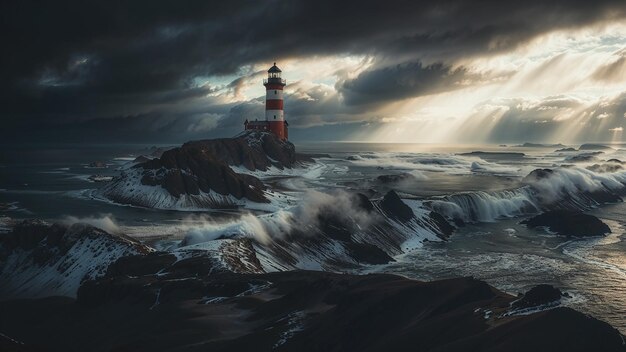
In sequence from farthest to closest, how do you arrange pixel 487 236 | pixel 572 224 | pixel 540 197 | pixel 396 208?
pixel 540 197 → pixel 396 208 → pixel 572 224 → pixel 487 236

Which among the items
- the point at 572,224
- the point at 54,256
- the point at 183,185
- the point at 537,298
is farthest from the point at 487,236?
the point at 54,256

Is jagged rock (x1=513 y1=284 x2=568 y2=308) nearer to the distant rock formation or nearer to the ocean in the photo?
the ocean

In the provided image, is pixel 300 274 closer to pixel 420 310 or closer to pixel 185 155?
pixel 420 310

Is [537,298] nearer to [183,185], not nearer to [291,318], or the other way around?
[291,318]

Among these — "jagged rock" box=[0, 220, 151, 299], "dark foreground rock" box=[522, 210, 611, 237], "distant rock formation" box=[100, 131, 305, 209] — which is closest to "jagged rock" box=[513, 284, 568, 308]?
"jagged rock" box=[0, 220, 151, 299]

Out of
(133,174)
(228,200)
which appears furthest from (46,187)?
(228,200)
